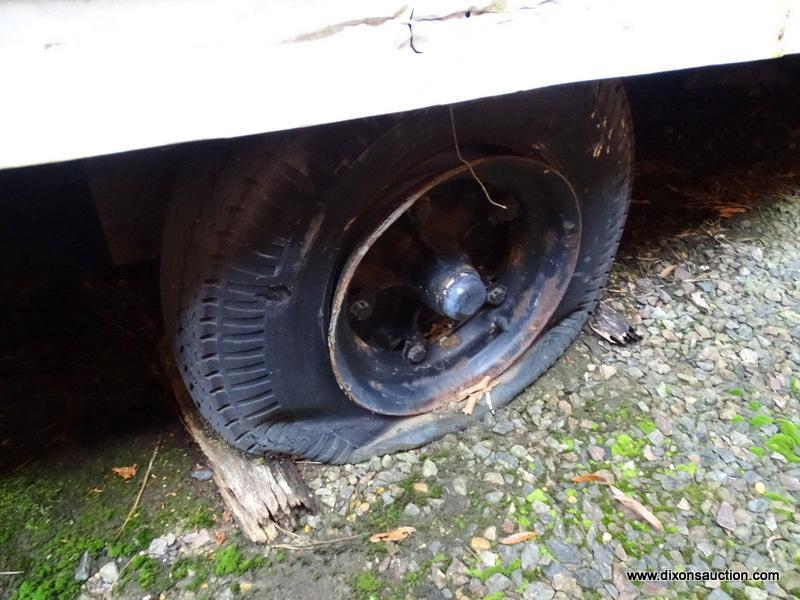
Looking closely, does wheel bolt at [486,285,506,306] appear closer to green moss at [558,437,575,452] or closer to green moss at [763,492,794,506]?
green moss at [558,437,575,452]

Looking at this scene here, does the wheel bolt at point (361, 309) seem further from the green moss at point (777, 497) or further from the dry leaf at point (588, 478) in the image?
the green moss at point (777, 497)

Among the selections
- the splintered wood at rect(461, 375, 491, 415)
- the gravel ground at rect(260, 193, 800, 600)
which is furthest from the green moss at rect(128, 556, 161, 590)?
the splintered wood at rect(461, 375, 491, 415)

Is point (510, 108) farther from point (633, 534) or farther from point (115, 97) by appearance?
point (633, 534)

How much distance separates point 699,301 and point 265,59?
1697 millimetres

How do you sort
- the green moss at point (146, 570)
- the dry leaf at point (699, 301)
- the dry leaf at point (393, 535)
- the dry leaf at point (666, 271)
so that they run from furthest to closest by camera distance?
the dry leaf at point (666, 271) → the dry leaf at point (699, 301) → the dry leaf at point (393, 535) → the green moss at point (146, 570)

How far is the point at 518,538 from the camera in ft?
4.53

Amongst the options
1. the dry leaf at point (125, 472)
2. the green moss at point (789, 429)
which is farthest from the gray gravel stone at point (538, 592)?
the dry leaf at point (125, 472)

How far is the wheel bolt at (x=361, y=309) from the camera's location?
4.65 feet

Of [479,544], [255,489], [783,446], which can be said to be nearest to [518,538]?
[479,544]

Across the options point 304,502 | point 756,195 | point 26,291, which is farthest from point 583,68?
point 756,195

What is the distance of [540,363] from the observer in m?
1.72

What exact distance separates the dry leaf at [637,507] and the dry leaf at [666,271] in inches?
34.3

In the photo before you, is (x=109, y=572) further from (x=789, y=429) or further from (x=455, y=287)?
(x=789, y=429)

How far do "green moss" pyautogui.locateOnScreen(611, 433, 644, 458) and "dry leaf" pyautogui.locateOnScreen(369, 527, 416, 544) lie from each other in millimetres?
561
